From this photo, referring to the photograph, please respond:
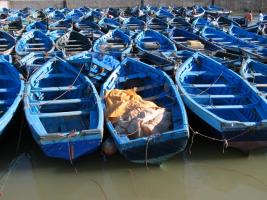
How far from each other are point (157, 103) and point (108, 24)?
38.6 ft

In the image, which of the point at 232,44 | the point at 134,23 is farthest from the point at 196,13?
the point at 232,44

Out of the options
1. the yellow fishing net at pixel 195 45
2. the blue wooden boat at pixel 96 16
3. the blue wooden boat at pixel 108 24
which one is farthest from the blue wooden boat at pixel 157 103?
the blue wooden boat at pixel 96 16

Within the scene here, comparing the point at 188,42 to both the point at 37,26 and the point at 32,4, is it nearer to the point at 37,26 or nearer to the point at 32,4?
the point at 37,26

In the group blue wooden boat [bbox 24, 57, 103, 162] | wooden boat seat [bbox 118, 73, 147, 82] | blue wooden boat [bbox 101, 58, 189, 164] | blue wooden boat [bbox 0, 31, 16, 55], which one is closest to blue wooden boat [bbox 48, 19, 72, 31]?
blue wooden boat [bbox 0, 31, 16, 55]

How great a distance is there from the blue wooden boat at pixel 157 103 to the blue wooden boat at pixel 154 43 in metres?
2.08

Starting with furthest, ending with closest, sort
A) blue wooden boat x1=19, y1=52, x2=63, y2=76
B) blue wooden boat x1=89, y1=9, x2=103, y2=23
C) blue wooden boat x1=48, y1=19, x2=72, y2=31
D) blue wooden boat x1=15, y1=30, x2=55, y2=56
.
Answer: blue wooden boat x1=89, y1=9, x2=103, y2=23 → blue wooden boat x1=48, y1=19, x2=72, y2=31 → blue wooden boat x1=15, y1=30, x2=55, y2=56 → blue wooden boat x1=19, y1=52, x2=63, y2=76

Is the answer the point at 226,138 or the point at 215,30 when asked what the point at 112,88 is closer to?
the point at 226,138

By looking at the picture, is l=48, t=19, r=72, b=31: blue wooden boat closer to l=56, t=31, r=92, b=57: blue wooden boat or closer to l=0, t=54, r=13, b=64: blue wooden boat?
l=56, t=31, r=92, b=57: blue wooden boat

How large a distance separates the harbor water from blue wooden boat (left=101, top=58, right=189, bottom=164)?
21.3 inches

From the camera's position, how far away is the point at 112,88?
35.8 ft

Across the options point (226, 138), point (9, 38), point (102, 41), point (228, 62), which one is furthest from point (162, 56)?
point (9, 38)

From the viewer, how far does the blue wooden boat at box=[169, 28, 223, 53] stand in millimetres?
15235

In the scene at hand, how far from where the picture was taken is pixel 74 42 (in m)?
16.8

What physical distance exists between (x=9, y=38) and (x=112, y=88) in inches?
312
